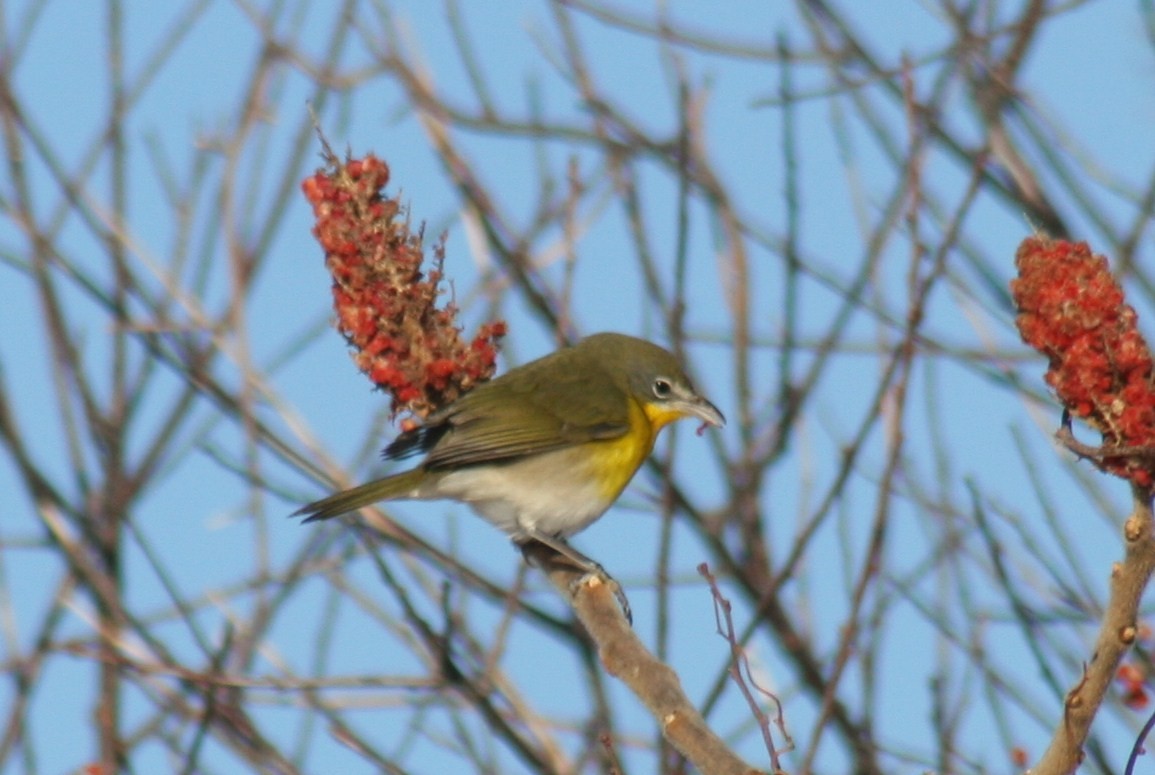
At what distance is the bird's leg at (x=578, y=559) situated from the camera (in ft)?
15.0

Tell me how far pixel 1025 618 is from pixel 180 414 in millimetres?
2588

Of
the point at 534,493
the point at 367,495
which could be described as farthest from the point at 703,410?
the point at 367,495

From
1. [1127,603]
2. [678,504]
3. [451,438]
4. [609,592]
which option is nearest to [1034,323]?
[1127,603]

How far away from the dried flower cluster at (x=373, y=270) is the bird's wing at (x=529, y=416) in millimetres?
354

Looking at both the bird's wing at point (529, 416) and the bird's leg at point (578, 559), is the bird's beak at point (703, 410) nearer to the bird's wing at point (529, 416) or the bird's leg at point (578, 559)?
the bird's wing at point (529, 416)

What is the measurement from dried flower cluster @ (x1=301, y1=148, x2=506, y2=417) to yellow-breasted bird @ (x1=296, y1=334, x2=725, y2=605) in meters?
0.35

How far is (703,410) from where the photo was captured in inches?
220

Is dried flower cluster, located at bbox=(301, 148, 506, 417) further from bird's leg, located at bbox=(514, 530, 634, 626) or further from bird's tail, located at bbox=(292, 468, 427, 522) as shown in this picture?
bird's leg, located at bbox=(514, 530, 634, 626)

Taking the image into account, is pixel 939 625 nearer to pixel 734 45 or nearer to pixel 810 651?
pixel 810 651

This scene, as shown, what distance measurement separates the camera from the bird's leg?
4.56 metres

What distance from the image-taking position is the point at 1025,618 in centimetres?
406

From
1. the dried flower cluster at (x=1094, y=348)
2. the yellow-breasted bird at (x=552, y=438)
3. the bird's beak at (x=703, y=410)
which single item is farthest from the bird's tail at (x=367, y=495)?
the dried flower cluster at (x=1094, y=348)

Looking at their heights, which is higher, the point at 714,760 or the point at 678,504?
the point at 678,504

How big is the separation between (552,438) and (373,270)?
138 cm
